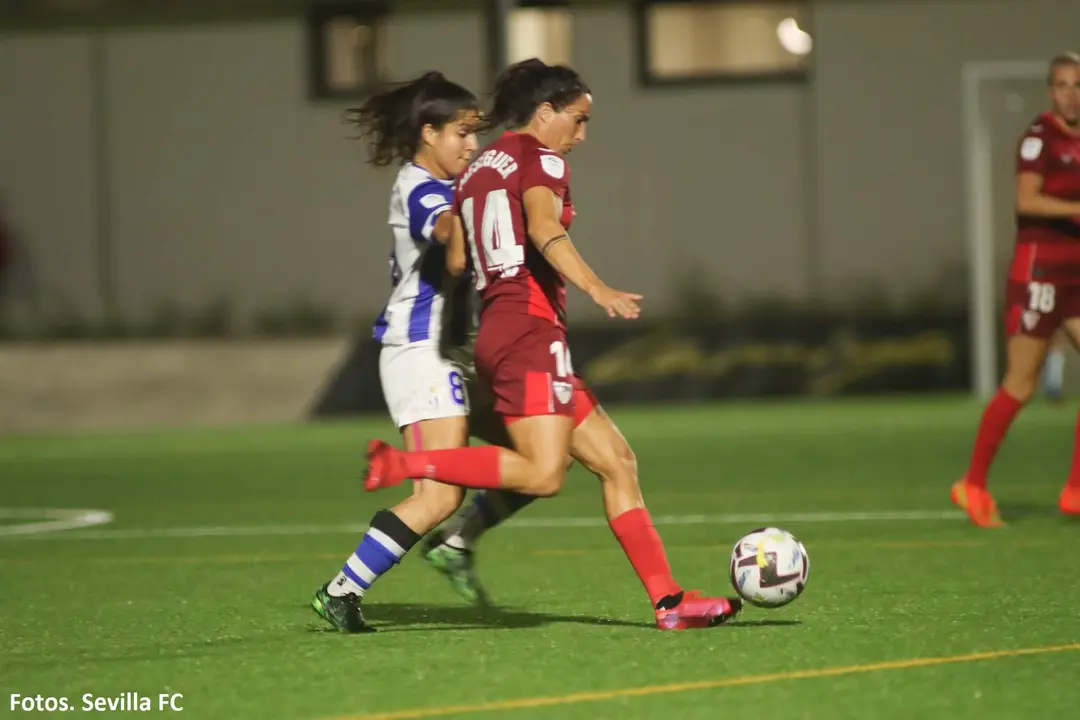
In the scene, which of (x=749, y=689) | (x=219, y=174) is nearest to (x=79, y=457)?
(x=219, y=174)

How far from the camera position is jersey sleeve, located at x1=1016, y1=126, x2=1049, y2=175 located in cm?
855

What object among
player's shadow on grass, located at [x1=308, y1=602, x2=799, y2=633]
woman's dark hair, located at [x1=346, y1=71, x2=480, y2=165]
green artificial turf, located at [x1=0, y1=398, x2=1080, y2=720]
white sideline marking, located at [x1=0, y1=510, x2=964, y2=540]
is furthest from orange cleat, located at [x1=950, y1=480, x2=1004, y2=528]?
woman's dark hair, located at [x1=346, y1=71, x2=480, y2=165]

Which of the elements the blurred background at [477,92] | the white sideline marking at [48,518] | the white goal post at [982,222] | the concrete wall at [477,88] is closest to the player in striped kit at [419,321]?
the white sideline marking at [48,518]

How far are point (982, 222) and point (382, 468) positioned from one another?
14160mm

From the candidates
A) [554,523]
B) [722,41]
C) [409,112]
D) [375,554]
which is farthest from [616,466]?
[722,41]

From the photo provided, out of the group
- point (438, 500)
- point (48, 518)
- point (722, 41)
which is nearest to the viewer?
point (438, 500)

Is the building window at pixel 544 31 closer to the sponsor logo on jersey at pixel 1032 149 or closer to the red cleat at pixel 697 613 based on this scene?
the sponsor logo on jersey at pixel 1032 149

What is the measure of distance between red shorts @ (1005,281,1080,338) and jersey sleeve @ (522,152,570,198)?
3310 millimetres

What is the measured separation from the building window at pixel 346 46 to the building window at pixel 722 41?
10.3 feet

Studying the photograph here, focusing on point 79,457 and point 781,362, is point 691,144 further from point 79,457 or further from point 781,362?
point 79,457

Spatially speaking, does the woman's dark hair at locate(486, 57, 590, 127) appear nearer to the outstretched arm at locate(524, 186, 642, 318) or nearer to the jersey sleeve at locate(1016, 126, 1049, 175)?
the outstretched arm at locate(524, 186, 642, 318)

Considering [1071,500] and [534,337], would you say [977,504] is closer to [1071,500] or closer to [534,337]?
[1071,500]

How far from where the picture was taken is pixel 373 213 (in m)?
22.6

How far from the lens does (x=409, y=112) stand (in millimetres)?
6414
